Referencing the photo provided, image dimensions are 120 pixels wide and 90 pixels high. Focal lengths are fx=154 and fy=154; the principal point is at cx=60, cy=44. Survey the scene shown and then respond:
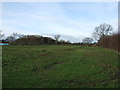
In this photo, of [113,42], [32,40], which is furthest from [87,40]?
[113,42]

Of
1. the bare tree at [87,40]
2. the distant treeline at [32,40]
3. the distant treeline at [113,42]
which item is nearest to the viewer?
the distant treeline at [113,42]

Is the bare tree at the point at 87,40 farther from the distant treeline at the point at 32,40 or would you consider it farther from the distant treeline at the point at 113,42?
the distant treeline at the point at 113,42

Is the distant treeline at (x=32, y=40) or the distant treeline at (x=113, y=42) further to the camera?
the distant treeline at (x=32, y=40)

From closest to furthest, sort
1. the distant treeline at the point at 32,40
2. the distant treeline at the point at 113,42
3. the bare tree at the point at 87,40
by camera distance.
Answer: the distant treeline at the point at 113,42 < the distant treeline at the point at 32,40 < the bare tree at the point at 87,40

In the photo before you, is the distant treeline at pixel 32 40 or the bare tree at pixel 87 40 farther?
the bare tree at pixel 87 40

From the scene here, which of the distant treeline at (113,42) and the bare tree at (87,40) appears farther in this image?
the bare tree at (87,40)

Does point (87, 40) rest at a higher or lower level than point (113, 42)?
higher

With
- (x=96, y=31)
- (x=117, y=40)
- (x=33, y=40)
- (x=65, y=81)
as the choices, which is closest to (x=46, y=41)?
(x=33, y=40)

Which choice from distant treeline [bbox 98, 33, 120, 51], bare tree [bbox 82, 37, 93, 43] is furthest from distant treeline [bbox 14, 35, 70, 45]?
distant treeline [bbox 98, 33, 120, 51]

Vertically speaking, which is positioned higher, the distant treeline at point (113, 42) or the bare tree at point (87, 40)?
the bare tree at point (87, 40)

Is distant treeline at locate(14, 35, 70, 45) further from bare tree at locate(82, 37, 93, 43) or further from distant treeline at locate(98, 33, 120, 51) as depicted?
distant treeline at locate(98, 33, 120, 51)

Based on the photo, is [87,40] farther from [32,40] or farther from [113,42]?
[113,42]

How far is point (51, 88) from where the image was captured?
5809 millimetres

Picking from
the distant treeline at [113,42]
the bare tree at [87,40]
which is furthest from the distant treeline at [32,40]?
the distant treeline at [113,42]
